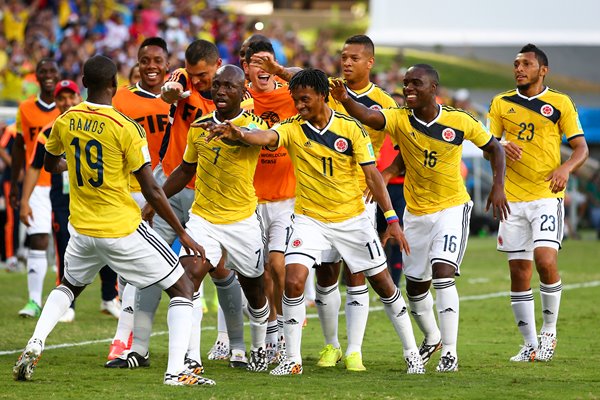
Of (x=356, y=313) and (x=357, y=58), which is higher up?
(x=357, y=58)

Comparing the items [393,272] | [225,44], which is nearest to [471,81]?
[225,44]

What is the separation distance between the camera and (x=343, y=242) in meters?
9.30

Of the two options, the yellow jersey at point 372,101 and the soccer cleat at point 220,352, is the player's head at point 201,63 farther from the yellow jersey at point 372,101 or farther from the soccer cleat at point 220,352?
the soccer cleat at point 220,352

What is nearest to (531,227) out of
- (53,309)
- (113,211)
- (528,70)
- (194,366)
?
(528,70)

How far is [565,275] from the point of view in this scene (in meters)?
18.9

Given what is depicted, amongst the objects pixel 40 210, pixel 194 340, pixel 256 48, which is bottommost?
pixel 194 340

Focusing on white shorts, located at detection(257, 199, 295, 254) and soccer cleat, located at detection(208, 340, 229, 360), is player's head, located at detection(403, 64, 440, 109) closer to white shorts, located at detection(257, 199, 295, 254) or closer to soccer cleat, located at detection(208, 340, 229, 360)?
white shorts, located at detection(257, 199, 295, 254)

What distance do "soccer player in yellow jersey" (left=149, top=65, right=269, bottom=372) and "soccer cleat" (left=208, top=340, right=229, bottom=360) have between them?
127 cm

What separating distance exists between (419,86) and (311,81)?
1.04m

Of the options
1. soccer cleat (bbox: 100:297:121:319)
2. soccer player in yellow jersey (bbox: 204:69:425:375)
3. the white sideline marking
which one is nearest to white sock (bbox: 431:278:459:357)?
soccer player in yellow jersey (bbox: 204:69:425:375)

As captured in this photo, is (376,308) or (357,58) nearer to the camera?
(357,58)

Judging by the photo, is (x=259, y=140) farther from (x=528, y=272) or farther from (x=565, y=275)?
(x=565, y=275)

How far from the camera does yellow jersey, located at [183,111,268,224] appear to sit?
9.16 meters

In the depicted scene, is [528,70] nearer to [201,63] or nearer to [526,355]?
[526,355]
